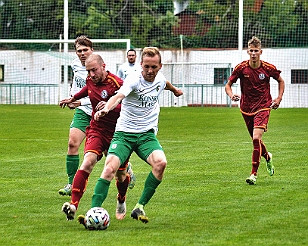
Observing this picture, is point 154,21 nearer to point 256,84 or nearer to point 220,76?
point 220,76

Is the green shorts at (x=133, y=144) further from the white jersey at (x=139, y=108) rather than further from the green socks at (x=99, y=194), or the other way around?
the green socks at (x=99, y=194)

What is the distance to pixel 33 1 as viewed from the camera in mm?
44594

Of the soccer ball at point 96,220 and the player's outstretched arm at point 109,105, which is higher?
the player's outstretched arm at point 109,105

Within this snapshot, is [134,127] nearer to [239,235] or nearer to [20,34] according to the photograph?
[239,235]

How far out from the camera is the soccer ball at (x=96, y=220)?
750 centimetres

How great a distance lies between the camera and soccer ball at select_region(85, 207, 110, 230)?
750cm

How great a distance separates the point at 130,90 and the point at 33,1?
37.7 metres

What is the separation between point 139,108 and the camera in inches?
326

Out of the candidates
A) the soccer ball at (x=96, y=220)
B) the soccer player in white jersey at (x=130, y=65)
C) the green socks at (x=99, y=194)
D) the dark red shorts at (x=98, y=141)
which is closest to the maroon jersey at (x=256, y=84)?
the dark red shorts at (x=98, y=141)

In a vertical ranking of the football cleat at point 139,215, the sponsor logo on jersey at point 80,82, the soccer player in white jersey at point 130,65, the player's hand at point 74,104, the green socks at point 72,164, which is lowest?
the football cleat at point 139,215

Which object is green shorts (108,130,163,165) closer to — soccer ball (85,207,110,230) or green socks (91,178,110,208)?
green socks (91,178,110,208)

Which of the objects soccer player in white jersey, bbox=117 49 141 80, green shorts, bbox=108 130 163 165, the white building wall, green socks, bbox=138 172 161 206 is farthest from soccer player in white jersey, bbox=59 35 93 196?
the white building wall

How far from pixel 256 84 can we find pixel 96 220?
5.50 meters

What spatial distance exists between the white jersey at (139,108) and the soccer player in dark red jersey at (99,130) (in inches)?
11.5
